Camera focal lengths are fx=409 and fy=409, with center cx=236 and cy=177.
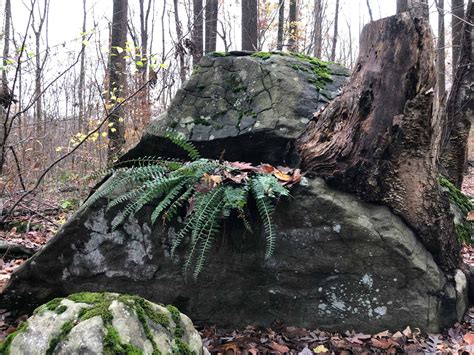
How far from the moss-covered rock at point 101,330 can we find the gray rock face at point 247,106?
2.15 metres

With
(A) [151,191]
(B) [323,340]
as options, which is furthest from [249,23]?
(B) [323,340]

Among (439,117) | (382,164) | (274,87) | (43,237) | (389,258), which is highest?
(274,87)

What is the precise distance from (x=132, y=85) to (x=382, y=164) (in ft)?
26.3

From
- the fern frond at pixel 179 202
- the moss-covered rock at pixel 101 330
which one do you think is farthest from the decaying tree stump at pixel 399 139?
the moss-covered rock at pixel 101 330

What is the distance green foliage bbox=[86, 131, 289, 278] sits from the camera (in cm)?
314

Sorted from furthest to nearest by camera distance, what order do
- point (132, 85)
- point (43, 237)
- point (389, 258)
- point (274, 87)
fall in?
point (132, 85)
point (43, 237)
point (274, 87)
point (389, 258)

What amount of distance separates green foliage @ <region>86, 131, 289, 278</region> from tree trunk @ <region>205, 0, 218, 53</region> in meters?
8.59

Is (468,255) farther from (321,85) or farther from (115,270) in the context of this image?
(115,270)

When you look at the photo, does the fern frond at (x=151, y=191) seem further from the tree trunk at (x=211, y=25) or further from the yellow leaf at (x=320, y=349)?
the tree trunk at (x=211, y=25)

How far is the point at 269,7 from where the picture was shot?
60.8ft

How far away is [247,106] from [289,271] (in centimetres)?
184

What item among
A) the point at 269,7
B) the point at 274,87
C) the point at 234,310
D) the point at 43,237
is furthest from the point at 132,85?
the point at 269,7

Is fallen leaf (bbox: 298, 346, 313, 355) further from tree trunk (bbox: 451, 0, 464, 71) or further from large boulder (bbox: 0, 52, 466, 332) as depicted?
tree trunk (bbox: 451, 0, 464, 71)

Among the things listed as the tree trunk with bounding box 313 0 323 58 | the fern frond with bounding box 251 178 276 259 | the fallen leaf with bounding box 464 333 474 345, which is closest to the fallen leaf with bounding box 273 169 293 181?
the fern frond with bounding box 251 178 276 259
